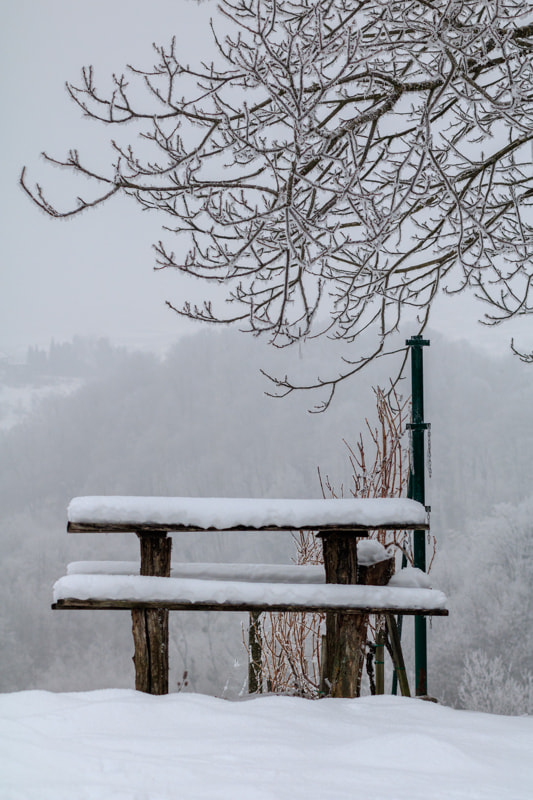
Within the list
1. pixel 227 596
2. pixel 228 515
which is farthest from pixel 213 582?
pixel 228 515

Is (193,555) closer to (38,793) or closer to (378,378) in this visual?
(378,378)

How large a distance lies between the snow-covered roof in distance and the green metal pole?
84 centimetres

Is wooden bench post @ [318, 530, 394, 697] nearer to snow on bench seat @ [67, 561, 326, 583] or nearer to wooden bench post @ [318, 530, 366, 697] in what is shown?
wooden bench post @ [318, 530, 366, 697]

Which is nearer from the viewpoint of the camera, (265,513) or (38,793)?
(38,793)

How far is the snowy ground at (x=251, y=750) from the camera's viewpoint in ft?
5.20

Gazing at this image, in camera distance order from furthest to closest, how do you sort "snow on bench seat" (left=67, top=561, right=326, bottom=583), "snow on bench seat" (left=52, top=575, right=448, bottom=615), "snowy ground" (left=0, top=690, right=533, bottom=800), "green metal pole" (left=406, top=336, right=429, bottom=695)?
"green metal pole" (left=406, top=336, right=429, bottom=695), "snow on bench seat" (left=67, top=561, right=326, bottom=583), "snow on bench seat" (left=52, top=575, right=448, bottom=615), "snowy ground" (left=0, top=690, right=533, bottom=800)

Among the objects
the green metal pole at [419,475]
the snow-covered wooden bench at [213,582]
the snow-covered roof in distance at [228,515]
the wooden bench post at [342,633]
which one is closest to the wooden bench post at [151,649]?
the snow-covered wooden bench at [213,582]

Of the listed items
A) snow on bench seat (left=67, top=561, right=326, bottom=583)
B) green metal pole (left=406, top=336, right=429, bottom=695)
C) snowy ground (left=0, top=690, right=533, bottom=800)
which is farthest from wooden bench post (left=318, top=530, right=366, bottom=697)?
green metal pole (left=406, top=336, right=429, bottom=695)

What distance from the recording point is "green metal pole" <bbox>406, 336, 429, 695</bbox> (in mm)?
3539

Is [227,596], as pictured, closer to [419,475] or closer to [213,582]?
[213,582]

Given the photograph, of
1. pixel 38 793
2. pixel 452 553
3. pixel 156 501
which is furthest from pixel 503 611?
pixel 38 793

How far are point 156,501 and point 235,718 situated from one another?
92cm

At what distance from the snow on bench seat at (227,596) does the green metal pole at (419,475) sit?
863 millimetres

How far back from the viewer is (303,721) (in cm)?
216
